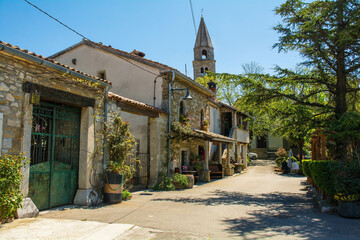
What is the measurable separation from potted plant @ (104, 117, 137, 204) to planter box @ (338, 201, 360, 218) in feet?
20.1

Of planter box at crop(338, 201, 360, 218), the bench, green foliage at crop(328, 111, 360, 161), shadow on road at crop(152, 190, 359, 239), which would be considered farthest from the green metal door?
the bench

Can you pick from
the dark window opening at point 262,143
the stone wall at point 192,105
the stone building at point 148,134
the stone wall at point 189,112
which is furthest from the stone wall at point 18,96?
the dark window opening at point 262,143

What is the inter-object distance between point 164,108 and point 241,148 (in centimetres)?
1886

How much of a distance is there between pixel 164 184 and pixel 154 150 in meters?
1.56

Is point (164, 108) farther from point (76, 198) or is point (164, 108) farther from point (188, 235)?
point (188, 235)

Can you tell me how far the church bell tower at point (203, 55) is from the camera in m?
39.5

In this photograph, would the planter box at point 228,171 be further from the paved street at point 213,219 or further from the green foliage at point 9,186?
the green foliage at point 9,186

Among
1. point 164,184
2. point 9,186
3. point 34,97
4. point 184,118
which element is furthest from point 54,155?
point 184,118

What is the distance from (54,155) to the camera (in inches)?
311

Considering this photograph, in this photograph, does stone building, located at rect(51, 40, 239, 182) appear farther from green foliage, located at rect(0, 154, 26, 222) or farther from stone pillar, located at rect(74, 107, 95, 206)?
green foliage, located at rect(0, 154, 26, 222)

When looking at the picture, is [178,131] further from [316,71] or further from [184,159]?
[316,71]

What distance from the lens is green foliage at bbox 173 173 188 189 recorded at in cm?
1314

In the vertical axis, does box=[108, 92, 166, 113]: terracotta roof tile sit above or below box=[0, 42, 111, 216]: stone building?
above

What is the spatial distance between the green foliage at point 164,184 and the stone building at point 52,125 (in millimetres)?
4074
